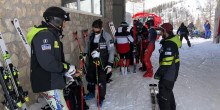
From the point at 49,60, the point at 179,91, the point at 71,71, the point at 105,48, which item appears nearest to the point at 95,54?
the point at 105,48

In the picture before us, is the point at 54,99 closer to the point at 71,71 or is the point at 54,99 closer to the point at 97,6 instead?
the point at 71,71

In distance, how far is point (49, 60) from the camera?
6.11ft

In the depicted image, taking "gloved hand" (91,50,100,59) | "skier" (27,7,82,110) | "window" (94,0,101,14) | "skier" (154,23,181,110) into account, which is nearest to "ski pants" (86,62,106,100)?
"gloved hand" (91,50,100,59)

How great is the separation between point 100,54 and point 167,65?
57.8 inches

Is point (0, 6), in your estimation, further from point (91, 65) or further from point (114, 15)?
point (114, 15)

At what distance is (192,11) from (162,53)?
214 ft

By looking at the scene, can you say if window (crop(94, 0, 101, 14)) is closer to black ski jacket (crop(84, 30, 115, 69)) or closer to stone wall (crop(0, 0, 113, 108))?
stone wall (crop(0, 0, 113, 108))

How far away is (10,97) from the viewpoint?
2.15m

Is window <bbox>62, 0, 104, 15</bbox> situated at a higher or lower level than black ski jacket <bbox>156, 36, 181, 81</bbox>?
higher

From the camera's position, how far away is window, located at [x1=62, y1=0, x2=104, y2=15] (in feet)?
17.3

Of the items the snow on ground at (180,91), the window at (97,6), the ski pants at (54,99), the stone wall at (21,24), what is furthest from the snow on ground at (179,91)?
the window at (97,6)

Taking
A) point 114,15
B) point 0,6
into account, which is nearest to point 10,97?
point 0,6

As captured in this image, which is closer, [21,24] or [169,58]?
[169,58]

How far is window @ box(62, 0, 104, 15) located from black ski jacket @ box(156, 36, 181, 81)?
11.3ft
